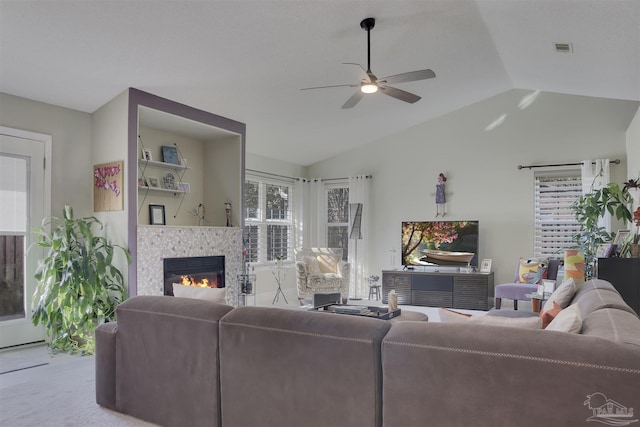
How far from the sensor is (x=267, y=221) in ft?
23.9

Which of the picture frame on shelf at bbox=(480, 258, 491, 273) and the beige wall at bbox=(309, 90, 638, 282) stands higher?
the beige wall at bbox=(309, 90, 638, 282)

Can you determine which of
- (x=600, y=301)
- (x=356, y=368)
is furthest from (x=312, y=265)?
(x=356, y=368)

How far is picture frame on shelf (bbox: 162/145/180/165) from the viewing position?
217 inches

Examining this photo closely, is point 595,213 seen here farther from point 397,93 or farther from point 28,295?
point 28,295

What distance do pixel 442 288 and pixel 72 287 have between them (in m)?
4.72

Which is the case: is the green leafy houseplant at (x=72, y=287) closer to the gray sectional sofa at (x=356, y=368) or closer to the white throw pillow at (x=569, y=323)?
the gray sectional sofa at (x=356, y=368)

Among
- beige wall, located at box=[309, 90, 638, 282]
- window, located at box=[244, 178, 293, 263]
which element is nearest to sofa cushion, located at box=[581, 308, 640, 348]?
beige wall, located at box=[309, 90, 638, 282]

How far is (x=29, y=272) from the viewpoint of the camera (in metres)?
4.28

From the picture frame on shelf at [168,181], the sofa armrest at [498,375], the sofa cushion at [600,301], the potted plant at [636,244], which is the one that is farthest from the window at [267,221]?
the sofa armrest at [498,375]

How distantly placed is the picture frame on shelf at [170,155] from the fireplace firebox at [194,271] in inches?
51.2

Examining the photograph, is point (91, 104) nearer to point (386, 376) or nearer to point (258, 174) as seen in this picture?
point (258, 174)

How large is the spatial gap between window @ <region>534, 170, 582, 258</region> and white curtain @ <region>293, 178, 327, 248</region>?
3.47 m

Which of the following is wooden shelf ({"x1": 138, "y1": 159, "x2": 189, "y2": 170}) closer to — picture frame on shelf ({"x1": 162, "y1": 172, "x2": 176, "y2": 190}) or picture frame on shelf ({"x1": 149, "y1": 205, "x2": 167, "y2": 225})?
picture frame on shelf ({"x1": 162, "y1": 172, "x2": 176, "y2": 190})

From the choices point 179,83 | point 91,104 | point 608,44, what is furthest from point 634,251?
point 91,104
